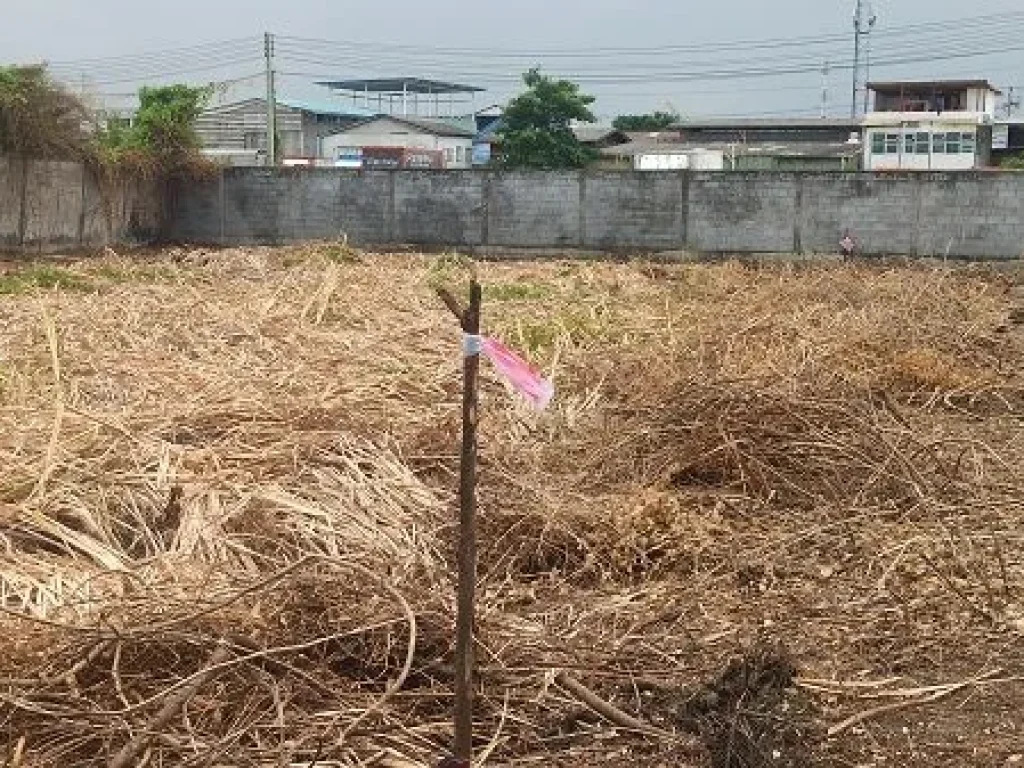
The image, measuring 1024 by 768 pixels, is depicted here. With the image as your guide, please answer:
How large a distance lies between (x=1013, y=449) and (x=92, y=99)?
18.8 m

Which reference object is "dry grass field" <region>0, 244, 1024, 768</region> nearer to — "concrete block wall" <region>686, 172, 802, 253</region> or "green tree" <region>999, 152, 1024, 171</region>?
"concrete block wall" <region>686, 172, 802, 253</region>

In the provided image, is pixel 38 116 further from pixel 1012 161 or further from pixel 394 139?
pixel 1012 161

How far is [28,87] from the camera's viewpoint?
1969cm

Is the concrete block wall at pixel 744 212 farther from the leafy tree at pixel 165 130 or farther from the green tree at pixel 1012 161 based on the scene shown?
the green tree at pixel 1012 161

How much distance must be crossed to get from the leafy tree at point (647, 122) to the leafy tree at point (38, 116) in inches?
1402

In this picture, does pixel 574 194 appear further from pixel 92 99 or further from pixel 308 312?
pixel 308 312

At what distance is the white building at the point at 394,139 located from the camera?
48312 millimetres

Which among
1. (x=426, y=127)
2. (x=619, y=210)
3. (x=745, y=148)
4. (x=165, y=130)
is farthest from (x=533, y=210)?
(x=426, y=127)

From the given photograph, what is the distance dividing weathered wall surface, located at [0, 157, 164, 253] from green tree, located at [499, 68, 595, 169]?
16779 millimetres

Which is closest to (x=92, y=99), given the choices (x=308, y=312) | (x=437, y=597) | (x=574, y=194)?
(x=574, y=194)

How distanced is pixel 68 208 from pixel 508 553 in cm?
1866

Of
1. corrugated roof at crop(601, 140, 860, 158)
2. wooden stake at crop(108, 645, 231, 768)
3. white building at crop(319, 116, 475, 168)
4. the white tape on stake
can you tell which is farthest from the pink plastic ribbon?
white building at crop(319, 116, 475, 168)

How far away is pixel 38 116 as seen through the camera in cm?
2011

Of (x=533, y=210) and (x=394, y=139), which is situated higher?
(x=394, y=139)
